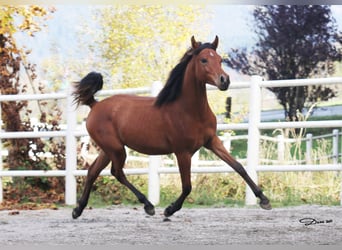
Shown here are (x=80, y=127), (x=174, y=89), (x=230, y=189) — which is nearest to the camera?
(x=174, y=89)

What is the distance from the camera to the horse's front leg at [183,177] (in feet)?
12.7

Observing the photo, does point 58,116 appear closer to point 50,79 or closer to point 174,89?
point 50,79

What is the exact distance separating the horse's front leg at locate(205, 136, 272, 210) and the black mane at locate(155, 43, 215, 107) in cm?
28

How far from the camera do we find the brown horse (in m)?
3.73

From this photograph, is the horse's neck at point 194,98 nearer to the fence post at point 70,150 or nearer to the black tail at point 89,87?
the black tail at point 89,87

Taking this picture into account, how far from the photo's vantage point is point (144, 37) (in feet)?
14.2

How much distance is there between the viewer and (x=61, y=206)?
4652mm

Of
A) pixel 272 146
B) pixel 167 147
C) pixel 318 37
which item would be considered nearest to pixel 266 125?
pixel 272 146

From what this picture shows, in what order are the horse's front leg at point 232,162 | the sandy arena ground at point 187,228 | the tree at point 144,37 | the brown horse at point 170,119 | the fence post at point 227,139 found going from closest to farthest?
the brown horse at point 170,119, the horse's front leg at point 232,162, the sandy arena ground at point 187,228, the tree at point 144,37, the fence post at point 227,139

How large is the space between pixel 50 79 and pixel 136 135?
4.27ft

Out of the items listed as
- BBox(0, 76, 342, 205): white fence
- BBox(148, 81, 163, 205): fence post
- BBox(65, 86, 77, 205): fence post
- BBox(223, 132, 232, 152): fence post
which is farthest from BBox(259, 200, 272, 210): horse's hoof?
BBox(65, 86, 77, 205): fence post

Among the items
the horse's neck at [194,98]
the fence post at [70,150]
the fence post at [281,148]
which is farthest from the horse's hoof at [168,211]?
the fence post at [281,148]

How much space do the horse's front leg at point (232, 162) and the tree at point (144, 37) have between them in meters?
0.53

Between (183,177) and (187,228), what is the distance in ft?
1.07
